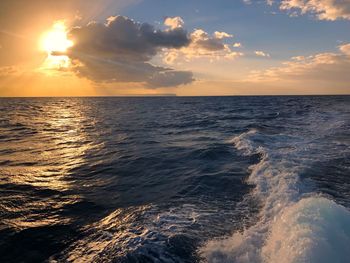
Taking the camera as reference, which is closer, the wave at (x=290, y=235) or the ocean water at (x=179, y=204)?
the wave at (x=290, y=235)

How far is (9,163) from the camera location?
13.0 metres

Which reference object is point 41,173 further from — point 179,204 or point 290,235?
point 290,235

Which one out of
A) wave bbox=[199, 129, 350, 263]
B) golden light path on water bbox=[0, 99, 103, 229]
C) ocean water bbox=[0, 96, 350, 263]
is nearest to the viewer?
wave bbox=[199, 129, 350, 263]

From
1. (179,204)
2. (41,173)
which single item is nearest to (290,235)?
(179,204)

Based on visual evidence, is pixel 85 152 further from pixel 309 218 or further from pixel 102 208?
pixel 309 218

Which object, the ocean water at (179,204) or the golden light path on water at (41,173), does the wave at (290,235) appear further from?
the golden light path on water at (41,173)

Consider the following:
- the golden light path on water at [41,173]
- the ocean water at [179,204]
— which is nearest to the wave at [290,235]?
the ocean water at [179,204]

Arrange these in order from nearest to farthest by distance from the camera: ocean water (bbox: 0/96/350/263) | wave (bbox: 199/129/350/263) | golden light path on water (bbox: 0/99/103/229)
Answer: wave (bbox: 199/129/350/263), ocean water (bbox: 0/96/350/263), golden light path on water (bbox: 0/99/103/229)

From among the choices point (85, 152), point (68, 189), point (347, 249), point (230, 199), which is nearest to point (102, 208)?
point (68, 189)

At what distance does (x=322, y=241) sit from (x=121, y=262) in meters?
3.31

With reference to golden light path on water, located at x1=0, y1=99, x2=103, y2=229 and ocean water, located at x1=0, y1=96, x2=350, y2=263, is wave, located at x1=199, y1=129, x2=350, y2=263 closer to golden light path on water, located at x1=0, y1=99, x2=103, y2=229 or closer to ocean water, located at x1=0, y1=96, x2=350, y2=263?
ocean water, located at x1=0, y1=96, x2=350, y2=263

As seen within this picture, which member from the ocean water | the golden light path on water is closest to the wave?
the ocean water

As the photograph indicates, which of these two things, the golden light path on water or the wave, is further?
the golden light path on water

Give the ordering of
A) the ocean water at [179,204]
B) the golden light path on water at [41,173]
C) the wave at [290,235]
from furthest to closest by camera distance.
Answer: the golden light path on water at [41,173], the ocean water at [179,204], the wave at [290,235]
